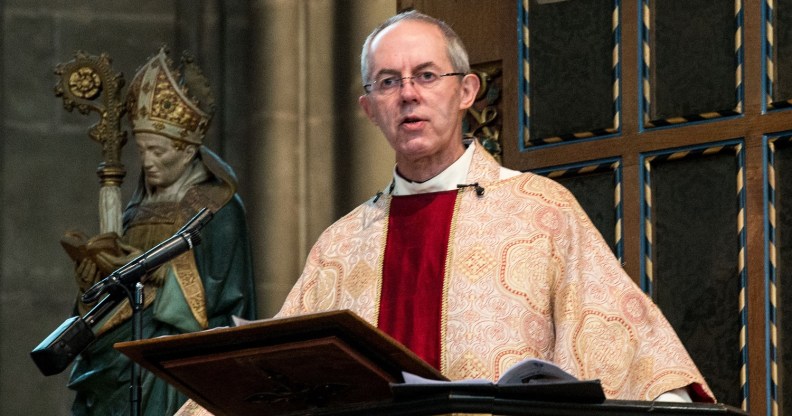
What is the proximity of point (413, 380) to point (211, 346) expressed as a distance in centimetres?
39

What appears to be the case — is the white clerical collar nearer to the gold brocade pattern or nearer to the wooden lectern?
the gold brocade pattern

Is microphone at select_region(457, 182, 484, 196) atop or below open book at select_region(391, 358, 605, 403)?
atop

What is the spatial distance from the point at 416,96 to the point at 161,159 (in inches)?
93.1

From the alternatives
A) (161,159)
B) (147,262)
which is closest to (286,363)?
(147,262)

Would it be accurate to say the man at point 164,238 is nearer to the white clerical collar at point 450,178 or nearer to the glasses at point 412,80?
the white clerical collar at point 450,178

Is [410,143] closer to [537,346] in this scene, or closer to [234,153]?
[537,346]

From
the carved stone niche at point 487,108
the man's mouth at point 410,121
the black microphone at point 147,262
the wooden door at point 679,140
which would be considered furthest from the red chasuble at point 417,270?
the carved stone niche at point 487,108

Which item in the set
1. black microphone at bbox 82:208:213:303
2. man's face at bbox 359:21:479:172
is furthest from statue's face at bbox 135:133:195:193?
man's face at bbox 359:21:479:172

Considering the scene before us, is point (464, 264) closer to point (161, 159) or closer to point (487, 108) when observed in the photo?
point (487, 108)

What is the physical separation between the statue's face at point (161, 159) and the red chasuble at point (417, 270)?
81.8 inches

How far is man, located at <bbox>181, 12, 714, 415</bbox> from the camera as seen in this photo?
11.6 feet

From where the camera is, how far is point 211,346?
309 cm

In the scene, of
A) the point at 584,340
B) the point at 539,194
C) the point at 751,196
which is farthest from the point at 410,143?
the point at 751,196

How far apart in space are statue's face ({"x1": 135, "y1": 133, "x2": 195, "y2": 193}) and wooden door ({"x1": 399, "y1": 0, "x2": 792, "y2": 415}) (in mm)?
1019
